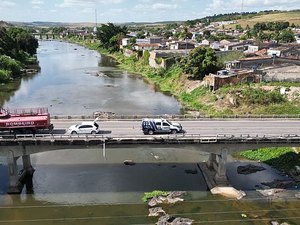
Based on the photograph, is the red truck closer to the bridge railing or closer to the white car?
the bridge railing

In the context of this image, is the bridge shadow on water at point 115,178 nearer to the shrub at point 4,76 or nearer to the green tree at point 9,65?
the shrub at point 4,76

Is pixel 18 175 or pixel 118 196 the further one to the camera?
pixel 18 175

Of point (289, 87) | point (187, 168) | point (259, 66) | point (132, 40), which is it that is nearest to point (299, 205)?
point (187, 168)

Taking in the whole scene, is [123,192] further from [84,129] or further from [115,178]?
[84,129]

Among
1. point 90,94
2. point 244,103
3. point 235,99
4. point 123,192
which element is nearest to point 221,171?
point 123,192

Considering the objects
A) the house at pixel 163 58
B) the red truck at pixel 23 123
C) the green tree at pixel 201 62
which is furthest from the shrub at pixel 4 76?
the red truck at pixel 23 123

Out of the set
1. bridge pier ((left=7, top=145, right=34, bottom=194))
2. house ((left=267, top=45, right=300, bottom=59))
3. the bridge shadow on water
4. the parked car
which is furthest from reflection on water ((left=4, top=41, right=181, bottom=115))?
house ((left=267, top=45, right=300, bottom=59))

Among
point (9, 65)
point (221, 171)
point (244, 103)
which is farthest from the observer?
point (9, 65)
